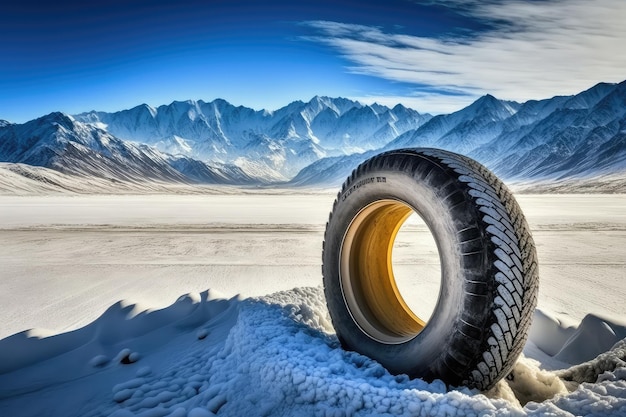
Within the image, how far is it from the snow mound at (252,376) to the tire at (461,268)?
15cm

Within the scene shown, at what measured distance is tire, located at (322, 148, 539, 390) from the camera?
2.22 metres

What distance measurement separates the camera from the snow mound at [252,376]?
2076 mm

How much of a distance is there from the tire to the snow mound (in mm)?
147

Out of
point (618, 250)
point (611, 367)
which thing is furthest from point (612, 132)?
point (611, 367)

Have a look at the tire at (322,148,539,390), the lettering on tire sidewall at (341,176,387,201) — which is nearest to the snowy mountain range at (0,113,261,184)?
the lettering on tire sidewall at (341,176,387,201)

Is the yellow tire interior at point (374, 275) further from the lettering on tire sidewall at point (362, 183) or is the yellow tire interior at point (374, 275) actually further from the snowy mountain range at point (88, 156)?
the snowy mountain range at point (88, 156)

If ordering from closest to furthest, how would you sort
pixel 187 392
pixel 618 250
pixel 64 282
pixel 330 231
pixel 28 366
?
pixel 187 392
pixel 330 231
pixel 28 366
pixel 64 282
pixel 618 250

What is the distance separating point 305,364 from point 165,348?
164 cm

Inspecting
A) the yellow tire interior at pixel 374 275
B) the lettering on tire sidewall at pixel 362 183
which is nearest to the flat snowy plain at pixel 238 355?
the yellow tire interior at pixel 374 275

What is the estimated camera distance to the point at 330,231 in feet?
10.7

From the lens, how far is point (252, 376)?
2623mm

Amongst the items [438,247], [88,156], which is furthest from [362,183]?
[88,156]

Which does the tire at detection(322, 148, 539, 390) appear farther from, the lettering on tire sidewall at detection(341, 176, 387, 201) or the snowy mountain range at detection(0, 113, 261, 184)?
the snowy mountain range at detection(0, 113, 261, 184)

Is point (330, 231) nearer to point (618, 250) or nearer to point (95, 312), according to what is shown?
point (95, 312)
